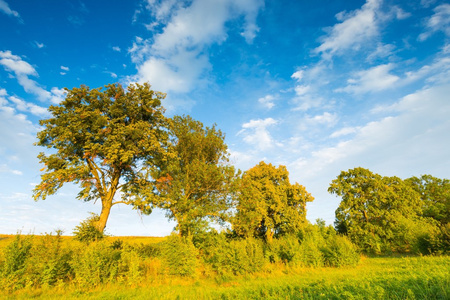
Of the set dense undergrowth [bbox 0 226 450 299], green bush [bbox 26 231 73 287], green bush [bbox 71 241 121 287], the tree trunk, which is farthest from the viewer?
the tree trunk

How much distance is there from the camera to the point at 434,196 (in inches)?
1606

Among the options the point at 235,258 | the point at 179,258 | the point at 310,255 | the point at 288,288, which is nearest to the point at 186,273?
the point at 179,258

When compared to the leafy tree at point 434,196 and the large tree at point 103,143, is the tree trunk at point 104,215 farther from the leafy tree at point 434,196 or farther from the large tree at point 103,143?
the leafy tree at point 434,196

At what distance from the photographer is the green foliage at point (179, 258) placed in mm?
14273

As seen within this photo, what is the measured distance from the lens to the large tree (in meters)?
19.4

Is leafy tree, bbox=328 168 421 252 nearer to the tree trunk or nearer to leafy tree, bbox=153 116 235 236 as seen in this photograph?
leafy tree, bbox=153 116 235 236

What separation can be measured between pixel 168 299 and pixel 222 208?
1266cm

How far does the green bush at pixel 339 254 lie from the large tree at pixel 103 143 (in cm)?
1726

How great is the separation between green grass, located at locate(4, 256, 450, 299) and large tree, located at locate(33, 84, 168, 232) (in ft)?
29.5

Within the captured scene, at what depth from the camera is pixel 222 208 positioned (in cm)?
2173

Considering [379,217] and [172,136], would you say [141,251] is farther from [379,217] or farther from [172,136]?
[379,217]

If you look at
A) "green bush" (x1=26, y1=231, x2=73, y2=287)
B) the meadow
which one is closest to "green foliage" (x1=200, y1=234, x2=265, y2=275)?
the meadow

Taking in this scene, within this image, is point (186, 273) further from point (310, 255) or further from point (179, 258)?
point (310, 255)

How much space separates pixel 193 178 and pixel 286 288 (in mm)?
13706
